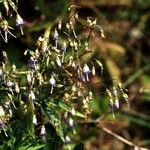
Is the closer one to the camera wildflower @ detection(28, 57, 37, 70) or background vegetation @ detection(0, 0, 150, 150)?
wildflower @ detection(28, 57, 37, 70)

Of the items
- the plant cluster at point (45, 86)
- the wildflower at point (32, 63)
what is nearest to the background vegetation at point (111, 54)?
the plant cluster at point (45, 86)

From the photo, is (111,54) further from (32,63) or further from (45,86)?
(32,63)

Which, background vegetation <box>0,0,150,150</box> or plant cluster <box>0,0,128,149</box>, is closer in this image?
plant cluster <box>0,0,128,149</box>

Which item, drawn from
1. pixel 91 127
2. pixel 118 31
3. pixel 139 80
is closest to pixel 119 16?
pixel 118 31

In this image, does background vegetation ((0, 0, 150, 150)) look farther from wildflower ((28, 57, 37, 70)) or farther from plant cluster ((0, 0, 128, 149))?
wildflower ((28, 57, 37, 70))

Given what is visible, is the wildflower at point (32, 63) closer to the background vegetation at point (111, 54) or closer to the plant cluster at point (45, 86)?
the plant cluster at point (45, 86)

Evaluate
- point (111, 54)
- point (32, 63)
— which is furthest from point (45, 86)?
point (111, 54)

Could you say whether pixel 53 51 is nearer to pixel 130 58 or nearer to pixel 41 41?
pixel 41 41

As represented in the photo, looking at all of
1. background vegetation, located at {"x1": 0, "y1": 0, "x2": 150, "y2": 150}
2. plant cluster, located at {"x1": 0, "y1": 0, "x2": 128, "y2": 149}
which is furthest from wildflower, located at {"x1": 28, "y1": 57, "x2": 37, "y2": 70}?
background vegetation, located at {"x1": 0, "y1": 0, "x2": 150, "y2": 150}
